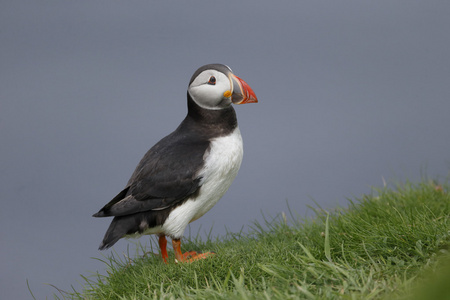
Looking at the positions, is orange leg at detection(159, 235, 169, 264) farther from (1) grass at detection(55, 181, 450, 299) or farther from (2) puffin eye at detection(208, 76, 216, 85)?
(2) puffin eye at detection(208, 76, 216, 85)

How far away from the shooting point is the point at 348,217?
13.1ft

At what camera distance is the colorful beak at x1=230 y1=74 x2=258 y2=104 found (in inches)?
158

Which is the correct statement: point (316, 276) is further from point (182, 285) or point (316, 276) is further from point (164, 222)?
point (164, 222)

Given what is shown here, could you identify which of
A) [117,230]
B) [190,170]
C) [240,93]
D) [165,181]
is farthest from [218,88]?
[117,230]

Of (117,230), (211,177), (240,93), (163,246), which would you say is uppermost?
(240,93)

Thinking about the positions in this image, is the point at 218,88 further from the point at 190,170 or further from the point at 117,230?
the point at 117,230

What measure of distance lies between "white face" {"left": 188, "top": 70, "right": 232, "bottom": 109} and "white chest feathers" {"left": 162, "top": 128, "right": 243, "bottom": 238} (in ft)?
0.91

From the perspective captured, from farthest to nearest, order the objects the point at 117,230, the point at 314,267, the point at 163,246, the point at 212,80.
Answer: the point at 163,246 → the point at 212,80 → the point at 117,230 → the point at 314,267

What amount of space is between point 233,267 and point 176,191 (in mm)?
784

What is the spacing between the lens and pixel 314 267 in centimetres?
303

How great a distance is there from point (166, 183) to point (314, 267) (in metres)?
1.42

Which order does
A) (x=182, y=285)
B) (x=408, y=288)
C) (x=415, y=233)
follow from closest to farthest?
(x=408, y=288)
(x=415, y=233)
(x=182, y=285)

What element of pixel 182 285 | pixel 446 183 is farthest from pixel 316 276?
pixel 446 183

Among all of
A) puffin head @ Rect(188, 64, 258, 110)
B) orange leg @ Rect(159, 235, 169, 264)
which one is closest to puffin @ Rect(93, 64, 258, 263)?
puffin head @ Rect(188, 64, 258, 110)
